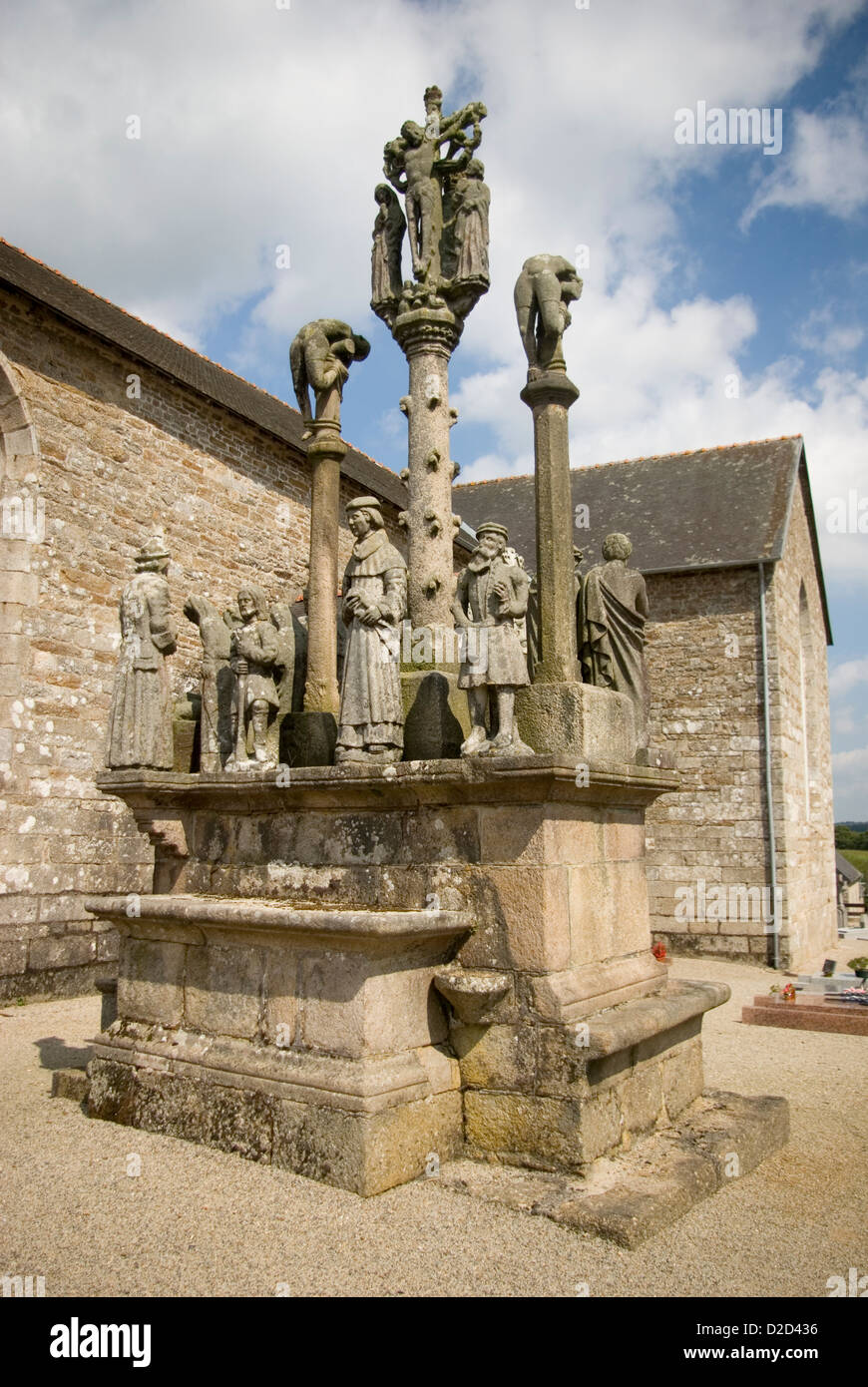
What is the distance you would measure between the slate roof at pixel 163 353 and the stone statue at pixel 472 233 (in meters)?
3.29

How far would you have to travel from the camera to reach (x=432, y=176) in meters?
6.04

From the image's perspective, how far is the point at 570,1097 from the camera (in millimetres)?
4133

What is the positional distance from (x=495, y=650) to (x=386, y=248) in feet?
10.0

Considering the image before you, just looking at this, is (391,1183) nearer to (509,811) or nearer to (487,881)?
(487,881)

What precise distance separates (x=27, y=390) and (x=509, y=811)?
773 centimetres

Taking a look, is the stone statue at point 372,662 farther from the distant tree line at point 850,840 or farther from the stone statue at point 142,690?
the distant tree line at point 850,840

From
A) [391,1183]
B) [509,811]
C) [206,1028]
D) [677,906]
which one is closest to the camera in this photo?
[391,1183]

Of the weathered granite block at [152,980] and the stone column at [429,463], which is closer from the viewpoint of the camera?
the weathered granite block at [152,980]

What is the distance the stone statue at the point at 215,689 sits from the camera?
5.88m

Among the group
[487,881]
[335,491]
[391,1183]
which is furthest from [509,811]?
[335,491]

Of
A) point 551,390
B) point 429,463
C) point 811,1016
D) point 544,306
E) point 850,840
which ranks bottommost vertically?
point 850,840

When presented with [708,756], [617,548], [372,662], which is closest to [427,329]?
[617,548]

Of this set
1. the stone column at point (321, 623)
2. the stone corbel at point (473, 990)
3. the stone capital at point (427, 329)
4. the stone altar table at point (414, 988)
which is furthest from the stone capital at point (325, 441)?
the stone corbel at point (473, 990)

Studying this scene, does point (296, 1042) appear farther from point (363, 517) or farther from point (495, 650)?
point (363, 517)
